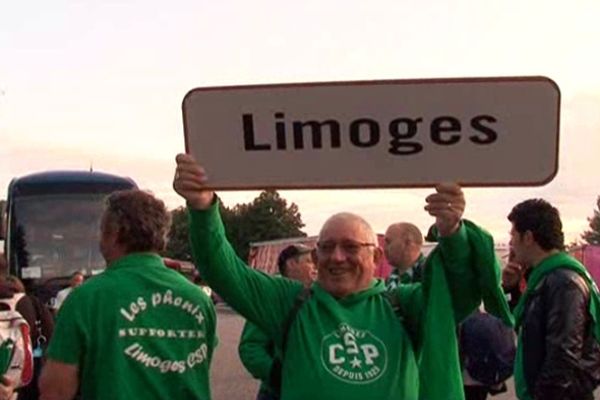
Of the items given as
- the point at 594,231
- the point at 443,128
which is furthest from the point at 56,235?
the point at 594,231

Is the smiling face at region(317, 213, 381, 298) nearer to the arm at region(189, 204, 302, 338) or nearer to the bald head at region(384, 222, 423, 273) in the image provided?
the arm at region(189, 204, 302, 338)

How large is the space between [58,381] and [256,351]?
1.85 meters

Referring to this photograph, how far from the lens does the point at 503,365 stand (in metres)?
6.88

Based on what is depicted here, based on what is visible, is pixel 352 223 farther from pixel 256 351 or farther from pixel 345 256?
pixel 256 351

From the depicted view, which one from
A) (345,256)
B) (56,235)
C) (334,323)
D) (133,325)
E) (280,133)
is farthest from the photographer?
(56,235)

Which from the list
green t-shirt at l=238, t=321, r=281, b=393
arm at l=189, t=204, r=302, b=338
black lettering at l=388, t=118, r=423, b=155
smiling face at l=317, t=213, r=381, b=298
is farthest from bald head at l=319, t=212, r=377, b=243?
green t-shirt at l=238, t=321, r=281, b=393

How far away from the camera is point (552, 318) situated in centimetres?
563

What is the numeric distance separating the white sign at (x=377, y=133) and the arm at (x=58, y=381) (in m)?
0.97

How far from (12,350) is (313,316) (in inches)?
113

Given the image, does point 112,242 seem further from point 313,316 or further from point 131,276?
point 313,316

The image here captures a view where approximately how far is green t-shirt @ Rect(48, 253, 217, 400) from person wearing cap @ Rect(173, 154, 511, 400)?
0.28 m

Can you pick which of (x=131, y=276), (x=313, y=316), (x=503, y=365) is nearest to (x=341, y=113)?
(x=313, y=316)

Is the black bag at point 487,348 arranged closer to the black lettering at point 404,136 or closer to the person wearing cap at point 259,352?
the person wearing cap at point 259,352

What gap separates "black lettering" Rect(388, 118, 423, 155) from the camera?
407cm
